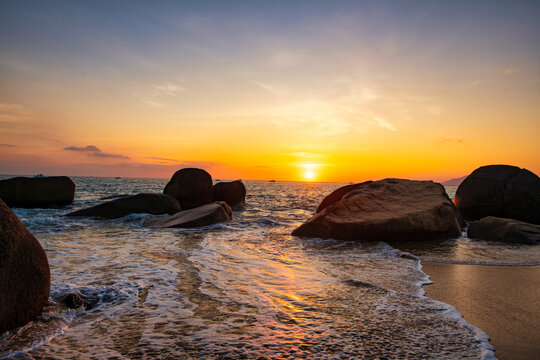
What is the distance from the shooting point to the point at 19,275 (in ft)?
9.34

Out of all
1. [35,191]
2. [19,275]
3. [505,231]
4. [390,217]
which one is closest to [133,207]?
[35,191]

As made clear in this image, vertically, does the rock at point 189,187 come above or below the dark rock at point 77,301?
above

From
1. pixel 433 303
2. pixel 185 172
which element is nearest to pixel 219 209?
pixel 185 172

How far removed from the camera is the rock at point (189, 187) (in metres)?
17.4

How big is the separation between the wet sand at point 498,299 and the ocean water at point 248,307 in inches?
6.5

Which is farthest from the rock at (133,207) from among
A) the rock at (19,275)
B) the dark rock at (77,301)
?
the rock at (19,275)

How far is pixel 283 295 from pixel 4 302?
2.64 metres

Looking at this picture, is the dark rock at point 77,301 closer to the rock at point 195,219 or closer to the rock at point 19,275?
the rock at point 19,275

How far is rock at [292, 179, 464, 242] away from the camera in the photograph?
25.6 feet

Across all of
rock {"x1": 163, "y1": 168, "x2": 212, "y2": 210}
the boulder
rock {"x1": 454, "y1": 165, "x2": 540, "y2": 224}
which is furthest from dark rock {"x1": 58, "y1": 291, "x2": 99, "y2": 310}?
rock {"x1": 163, "y1": 168, "x2": 212, "y2": 210}

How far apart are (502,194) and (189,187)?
1393cm

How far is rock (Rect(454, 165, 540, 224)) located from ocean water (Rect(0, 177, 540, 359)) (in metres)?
4.63

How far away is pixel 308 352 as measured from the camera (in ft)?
7.74

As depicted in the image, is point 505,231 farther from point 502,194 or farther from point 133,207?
point 133,207
